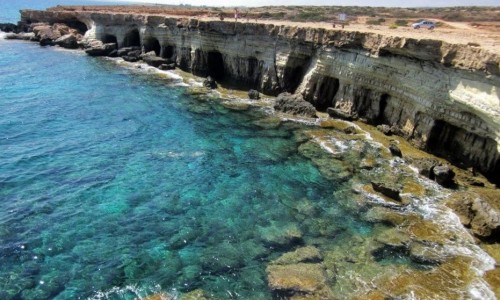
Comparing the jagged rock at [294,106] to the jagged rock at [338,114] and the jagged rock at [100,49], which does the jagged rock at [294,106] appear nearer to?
the jagged rock at [338,114]

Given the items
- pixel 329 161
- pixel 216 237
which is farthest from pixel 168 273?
pixel 329 161

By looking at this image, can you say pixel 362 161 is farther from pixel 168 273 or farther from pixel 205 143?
pixel 168 273

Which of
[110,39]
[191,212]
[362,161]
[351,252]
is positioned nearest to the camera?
[351,252]

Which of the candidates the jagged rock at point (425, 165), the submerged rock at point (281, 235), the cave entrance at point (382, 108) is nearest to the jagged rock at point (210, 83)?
the cave entrance at point (382, 108)

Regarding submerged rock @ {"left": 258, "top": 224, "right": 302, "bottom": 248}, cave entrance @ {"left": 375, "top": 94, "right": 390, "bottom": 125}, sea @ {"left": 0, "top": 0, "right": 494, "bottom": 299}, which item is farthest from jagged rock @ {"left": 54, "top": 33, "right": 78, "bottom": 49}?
submerged rock @ {"left": 258, "top": 224, "right": 302, "bottom": 248}

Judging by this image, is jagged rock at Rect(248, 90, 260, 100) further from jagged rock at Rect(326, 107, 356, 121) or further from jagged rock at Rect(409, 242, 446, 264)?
jagged rock at Rect(409, 242, 446, 264)
